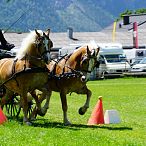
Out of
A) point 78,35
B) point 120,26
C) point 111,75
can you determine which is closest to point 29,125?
point 111,75

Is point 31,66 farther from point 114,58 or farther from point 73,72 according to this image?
point 114,58

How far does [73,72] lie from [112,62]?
109 feet

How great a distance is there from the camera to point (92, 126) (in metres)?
14.0

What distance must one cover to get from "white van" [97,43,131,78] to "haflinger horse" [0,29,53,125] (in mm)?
30369

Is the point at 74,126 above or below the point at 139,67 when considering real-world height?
above

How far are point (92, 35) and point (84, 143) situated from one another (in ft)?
220

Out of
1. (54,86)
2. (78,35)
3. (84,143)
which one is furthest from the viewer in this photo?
(78,35)

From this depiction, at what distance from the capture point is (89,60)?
45.6 ft

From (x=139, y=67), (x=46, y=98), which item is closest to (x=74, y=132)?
(x=46, y=98)

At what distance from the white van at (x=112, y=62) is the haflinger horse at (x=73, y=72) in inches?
1174

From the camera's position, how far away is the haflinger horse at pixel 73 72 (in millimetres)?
13945

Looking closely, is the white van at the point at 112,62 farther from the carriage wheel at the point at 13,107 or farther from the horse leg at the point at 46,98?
the horse leg at the point at 46,98

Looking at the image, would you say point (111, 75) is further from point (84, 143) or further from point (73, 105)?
point (84, 143)

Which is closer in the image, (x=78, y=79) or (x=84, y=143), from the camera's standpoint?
(x=84, y=143)
